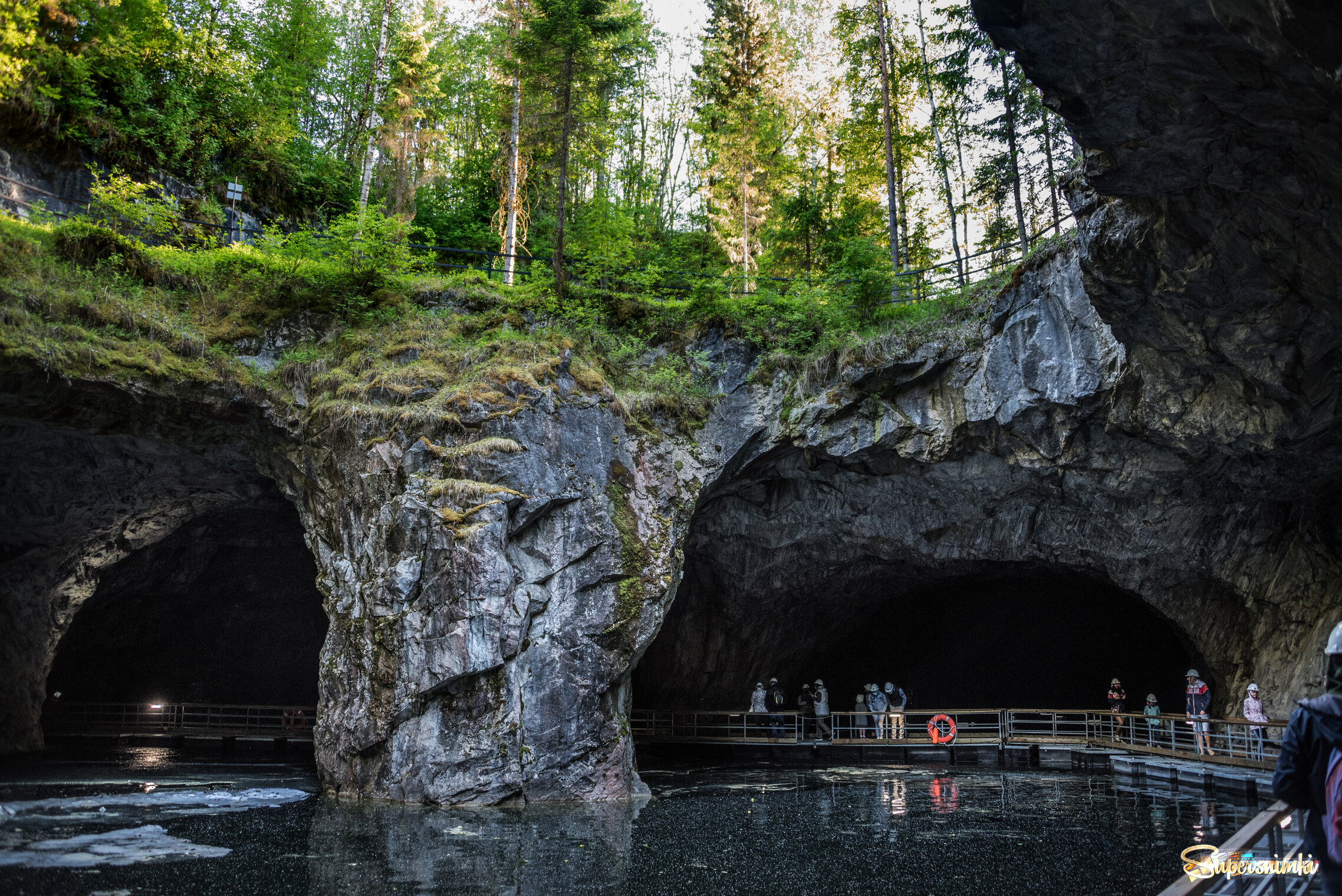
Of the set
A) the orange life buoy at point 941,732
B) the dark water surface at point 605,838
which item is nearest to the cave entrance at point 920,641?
the orange life buoy at point 941,732

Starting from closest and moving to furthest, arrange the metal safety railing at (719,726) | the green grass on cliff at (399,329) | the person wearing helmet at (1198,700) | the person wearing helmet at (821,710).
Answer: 1. the green grass on cliff at (399,329)
2. the person wearing helmet at (1198,700)
3. the person wearing helmet at (821,710)
4. the metal safety railing at (719,726)

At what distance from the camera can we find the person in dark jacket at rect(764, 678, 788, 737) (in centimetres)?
2131

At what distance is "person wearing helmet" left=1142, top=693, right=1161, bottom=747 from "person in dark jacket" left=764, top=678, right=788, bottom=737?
7.44 metres

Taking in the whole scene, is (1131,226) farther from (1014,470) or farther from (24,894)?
(24,894)

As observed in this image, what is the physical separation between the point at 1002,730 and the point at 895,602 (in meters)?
7.27

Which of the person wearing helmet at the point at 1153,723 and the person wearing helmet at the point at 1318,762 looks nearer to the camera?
the person wearing helmet at the point at 1318,762

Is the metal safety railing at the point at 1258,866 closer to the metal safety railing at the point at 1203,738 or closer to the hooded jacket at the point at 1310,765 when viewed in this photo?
A: the hooded jacket at the point at 1310,765

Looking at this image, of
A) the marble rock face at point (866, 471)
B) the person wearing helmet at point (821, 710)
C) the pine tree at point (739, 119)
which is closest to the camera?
the marble rock face at point (866, 471)

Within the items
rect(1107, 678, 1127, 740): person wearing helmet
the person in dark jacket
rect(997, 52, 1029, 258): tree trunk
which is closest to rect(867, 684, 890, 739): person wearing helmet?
the person in dark jacket

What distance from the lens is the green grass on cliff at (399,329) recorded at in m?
14.4

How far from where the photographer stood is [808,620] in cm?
2412

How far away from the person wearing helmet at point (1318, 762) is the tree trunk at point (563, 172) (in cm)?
1543

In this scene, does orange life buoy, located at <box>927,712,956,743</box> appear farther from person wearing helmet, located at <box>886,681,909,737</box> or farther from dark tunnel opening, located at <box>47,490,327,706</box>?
dark tunnel opening, located at <box>47,490,327,706</box>

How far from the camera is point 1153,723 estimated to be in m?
18.0
